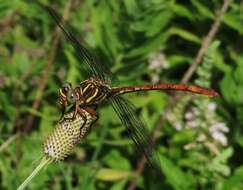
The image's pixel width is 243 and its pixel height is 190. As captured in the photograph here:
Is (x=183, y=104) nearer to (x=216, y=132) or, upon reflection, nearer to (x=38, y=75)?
(x=216, y=132)

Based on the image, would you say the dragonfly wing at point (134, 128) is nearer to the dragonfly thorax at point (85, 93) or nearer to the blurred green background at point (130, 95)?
the dragonfly thorax at point (85, 93)

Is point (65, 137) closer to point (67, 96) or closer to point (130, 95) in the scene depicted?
point (67, 96)

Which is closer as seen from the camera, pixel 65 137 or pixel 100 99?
pixel 65 137

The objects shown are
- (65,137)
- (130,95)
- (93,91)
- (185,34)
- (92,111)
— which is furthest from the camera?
(185,34)

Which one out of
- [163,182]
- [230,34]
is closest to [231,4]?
[230,34]

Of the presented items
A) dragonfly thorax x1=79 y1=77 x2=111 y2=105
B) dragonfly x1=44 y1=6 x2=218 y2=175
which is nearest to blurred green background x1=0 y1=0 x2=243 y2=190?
dragonfly x1=44 y1=6 x2=218 y2=175

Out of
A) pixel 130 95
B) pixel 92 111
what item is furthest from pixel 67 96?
pixel 130 95

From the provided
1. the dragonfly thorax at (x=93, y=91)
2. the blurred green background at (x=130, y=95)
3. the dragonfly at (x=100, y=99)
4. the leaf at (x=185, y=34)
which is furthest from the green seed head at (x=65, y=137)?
the leaf at (x=185, y=34)
